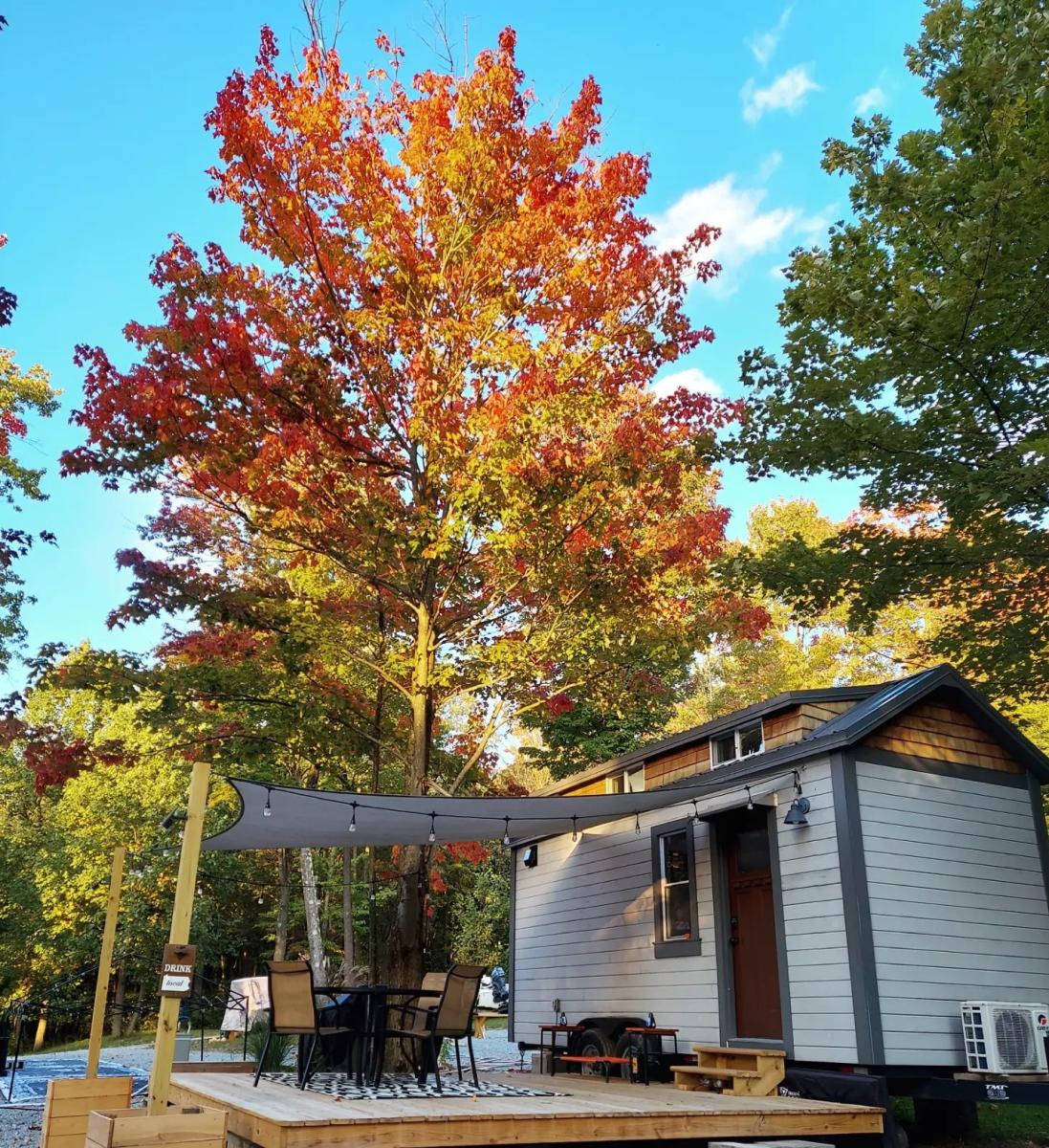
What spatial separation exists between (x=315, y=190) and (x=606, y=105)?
3425 mm

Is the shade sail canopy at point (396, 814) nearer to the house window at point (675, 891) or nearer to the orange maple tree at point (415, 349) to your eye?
the house window at point (675, 891)

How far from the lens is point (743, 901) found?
7.92 meters

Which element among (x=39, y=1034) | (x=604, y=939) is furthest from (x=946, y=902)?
(x=39, y=1034)

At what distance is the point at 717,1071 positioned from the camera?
701cm

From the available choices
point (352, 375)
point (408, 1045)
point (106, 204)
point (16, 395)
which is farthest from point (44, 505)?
point (408, 1045)

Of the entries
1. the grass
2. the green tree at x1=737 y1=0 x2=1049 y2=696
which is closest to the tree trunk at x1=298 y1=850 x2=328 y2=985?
the grass

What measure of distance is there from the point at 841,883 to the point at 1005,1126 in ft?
11.3

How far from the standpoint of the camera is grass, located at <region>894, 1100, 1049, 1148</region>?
23.8 ft

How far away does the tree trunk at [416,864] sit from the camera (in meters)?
9.39


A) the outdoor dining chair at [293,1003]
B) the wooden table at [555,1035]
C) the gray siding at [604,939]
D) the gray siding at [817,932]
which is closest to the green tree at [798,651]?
the gray siding at [604,939]

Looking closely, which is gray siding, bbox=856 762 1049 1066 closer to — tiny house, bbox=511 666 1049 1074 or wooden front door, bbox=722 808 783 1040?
tiny house, bbox=511 666 1049 1074

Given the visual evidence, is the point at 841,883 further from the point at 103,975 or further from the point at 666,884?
the point at 103,975

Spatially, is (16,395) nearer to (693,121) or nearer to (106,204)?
(106,204)

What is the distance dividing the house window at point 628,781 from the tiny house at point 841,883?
2.56 ft
